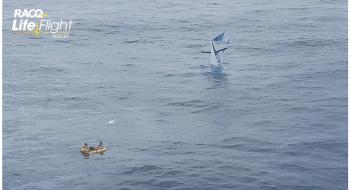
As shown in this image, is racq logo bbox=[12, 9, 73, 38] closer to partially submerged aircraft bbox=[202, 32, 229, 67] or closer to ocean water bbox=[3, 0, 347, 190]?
ocean water bbox=[3, 0, 347, 190]

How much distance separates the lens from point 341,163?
99.8 meters

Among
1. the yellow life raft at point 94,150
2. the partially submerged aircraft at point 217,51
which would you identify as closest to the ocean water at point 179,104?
the yellow life raft at point 94,150

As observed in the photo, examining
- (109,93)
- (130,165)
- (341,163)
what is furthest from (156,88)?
(341,163)

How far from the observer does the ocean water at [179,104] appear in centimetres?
9719

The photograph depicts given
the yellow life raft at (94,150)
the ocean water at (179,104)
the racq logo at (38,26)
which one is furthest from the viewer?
the racq logo at (38,26)

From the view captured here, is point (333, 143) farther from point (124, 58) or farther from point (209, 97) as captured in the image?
point (124, 58)

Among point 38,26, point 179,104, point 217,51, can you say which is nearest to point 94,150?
point 179,104

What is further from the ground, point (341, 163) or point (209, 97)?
point (209, 97)

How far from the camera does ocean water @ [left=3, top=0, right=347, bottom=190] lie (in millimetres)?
97188

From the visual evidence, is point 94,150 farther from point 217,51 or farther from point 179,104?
point 217,51

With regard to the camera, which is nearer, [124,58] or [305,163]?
[305,163]

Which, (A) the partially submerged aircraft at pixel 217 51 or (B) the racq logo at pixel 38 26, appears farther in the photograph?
(B) the racq logo at pixel 38 26

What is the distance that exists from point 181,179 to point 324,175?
2221cm

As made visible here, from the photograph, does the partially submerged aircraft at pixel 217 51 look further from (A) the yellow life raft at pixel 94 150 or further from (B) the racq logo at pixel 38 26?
(A) the yellow life raft at pixel 94 150
